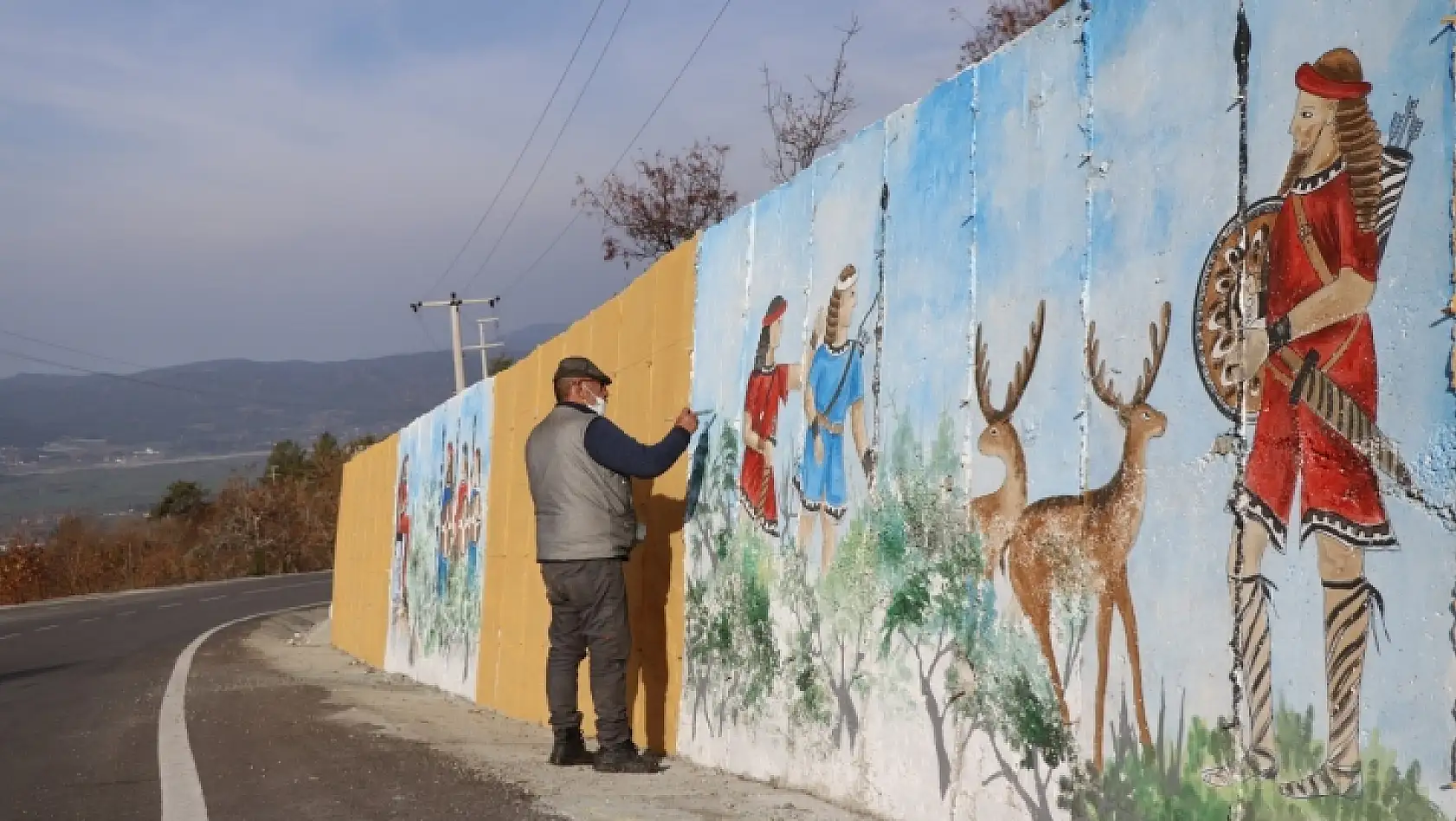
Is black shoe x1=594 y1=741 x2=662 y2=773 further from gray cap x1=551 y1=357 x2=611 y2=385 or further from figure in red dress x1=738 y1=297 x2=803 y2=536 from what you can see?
gray cap x1=551 y1=357 x2=611 y2=385

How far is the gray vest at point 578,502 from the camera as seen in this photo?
8.13 m

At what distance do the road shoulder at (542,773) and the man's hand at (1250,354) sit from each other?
2.63 meters

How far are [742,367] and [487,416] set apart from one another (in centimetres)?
627

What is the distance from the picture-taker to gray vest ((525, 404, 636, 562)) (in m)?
8.13

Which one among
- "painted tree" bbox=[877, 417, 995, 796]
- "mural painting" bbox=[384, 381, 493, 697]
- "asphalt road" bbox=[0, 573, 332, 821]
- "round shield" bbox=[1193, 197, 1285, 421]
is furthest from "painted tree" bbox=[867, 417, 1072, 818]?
"mural painting" bbox=[384, 381, 493, 697]

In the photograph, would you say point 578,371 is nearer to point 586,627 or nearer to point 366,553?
point 586,627

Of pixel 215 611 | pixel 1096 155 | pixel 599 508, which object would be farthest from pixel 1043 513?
pixel 215 611

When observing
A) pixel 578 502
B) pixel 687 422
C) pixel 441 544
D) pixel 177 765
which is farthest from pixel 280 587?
pixel 687 422

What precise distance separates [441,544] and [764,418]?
863cm

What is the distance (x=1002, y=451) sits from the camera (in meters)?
5.36

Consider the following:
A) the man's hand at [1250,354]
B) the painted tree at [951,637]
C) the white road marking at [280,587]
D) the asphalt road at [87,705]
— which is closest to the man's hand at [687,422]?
the painted tree at [951,637]

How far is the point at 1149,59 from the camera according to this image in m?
4.66

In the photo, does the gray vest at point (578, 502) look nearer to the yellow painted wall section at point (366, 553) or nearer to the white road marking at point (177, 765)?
the white road marking at point (177, 765)

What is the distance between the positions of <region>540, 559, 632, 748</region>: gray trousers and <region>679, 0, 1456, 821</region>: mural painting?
97 cm
